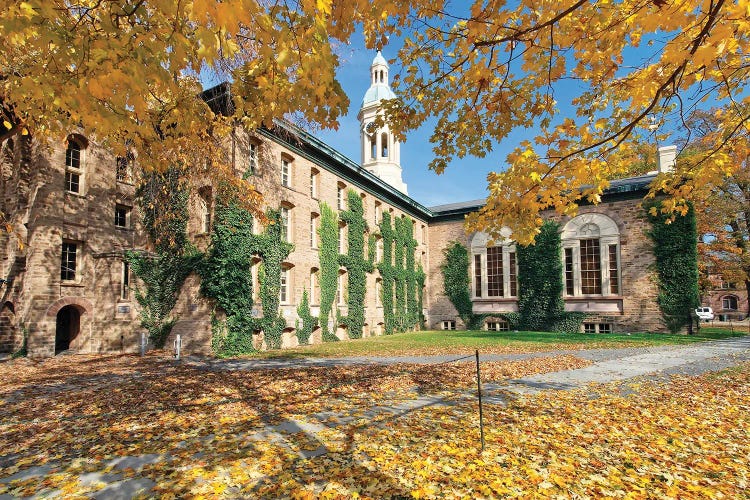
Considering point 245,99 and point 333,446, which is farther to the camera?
point 245,99

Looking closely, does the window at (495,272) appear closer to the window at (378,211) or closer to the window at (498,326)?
the window at (498,326)

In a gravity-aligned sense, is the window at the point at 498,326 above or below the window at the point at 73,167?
below

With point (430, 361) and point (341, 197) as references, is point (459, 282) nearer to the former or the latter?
point (341, 197)

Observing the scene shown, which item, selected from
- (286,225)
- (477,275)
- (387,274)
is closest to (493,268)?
(477,275)

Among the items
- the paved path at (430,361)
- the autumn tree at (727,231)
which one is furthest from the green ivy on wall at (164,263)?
the autumn tree at (727,231)

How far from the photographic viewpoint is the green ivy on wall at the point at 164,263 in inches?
643

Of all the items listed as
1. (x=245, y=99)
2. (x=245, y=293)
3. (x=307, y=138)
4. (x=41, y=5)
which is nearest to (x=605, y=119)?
(x=245, y=99)

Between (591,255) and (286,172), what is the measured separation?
20605mm

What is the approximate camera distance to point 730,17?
3.67 metres

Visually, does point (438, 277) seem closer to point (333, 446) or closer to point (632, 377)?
point (632, 377)

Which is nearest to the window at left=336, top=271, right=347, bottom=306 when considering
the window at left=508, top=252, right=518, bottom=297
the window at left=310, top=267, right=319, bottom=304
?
the window at left=310, top=267, right=319, bottom=304

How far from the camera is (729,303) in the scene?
5700cm

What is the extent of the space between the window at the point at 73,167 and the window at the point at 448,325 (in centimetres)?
2430

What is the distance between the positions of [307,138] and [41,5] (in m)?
17.0
